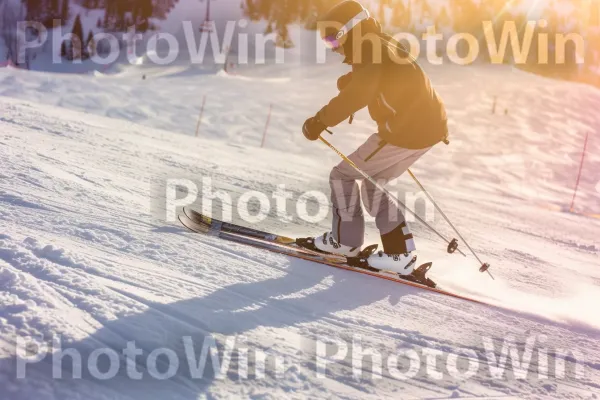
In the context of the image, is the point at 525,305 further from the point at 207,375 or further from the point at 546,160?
the point at 546,160

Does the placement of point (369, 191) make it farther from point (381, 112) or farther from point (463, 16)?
point (463, 16)

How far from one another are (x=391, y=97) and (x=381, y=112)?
13cm

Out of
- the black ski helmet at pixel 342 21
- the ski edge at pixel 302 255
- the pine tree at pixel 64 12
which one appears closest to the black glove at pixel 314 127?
the black ski helmet at pixel 342 21

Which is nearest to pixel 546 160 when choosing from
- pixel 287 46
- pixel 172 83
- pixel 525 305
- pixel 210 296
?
Answer: pixel 525 305

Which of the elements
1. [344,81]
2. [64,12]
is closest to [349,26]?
[344,81]

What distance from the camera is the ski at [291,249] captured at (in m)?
3.33

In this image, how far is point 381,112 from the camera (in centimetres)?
310

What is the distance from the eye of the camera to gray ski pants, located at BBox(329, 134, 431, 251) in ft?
10.5

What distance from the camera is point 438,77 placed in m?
36.2

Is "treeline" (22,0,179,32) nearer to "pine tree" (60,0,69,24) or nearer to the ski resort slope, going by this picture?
"pine tree" (60,0,69,24)

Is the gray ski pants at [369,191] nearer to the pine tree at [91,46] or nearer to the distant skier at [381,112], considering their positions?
the distant skier at [381,112]

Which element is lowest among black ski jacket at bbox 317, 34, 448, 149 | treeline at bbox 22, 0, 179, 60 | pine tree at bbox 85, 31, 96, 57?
black ski jacket at bbox 317, 34, 448, 149

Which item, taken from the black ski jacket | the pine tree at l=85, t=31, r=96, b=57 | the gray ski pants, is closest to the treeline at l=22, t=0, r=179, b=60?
the pine tree at l=85, t=31, r=96, b=57

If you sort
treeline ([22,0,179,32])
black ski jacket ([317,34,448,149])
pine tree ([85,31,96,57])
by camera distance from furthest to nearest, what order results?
treeline ([22,0,179,32]) → pine tree ([85,31,96,57]) → black ski jacket ([317,34,448,149])
